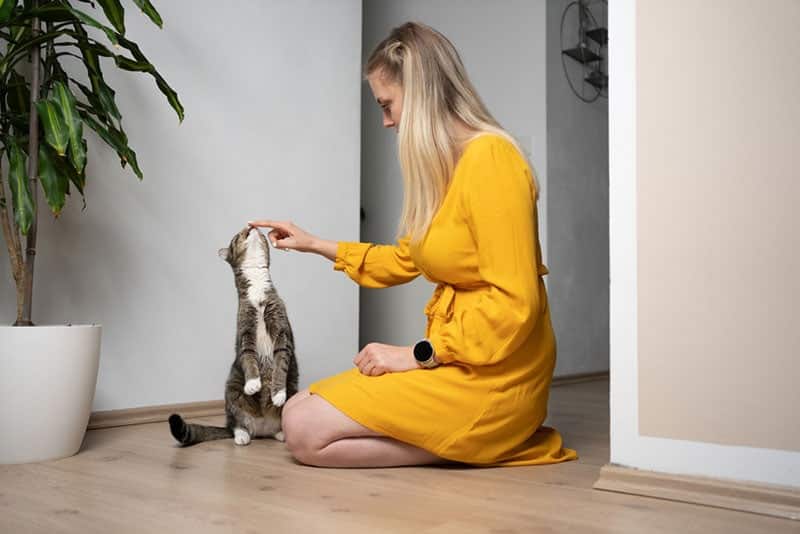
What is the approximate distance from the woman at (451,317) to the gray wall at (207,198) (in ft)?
3.09

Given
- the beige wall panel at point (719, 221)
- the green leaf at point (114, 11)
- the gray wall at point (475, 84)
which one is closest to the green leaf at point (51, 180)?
the green leaf at point (114, 11)

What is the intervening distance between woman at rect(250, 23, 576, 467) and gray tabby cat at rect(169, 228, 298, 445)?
0.25 meters

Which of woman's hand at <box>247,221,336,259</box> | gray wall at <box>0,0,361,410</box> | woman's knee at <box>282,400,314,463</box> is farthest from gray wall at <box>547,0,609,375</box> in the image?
woman's knee at <box>282,400,314,463</box>

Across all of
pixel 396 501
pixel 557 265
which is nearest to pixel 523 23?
pixel 557 265

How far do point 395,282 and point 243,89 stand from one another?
50.1 inches

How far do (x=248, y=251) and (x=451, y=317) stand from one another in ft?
2.56

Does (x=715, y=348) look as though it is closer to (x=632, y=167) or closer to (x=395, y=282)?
(x=632, y=167)

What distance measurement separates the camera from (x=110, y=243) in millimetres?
2523

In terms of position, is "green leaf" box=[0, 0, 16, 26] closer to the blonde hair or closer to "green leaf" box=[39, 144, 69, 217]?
"green leaf" box=[39, 144, 69, 217]

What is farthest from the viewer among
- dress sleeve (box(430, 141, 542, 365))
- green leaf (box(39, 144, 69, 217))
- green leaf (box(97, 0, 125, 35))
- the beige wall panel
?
green leaf (box(97, 0, 125, 35))

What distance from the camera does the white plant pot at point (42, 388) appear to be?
5.93ft

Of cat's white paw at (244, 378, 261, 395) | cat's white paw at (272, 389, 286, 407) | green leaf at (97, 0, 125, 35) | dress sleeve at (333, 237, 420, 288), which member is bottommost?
cat's white paw at (272, 389, 286, 407)

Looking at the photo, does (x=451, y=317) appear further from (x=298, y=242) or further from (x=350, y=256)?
(x=298, y=242)

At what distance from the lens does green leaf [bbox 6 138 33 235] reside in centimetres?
184
